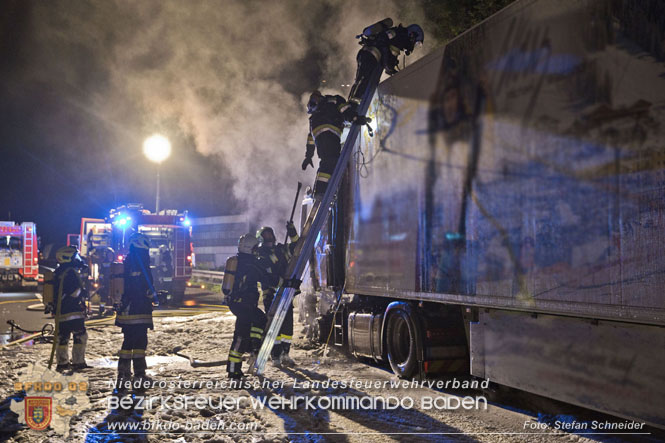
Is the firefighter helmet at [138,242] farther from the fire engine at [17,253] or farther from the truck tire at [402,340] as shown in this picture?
the fire engine at [17,253]

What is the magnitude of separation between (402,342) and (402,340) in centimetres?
3

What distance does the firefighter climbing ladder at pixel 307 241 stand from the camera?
712 cm

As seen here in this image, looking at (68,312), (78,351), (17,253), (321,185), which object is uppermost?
(321,185)

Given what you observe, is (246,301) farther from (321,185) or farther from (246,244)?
(321,185)

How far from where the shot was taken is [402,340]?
6.95 m

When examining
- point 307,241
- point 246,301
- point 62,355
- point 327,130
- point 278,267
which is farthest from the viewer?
point 278,267

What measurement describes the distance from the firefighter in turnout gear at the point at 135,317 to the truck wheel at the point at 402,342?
3063 millimetres

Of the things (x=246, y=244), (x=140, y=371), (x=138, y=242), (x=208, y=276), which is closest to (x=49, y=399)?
(x=140, y=371)

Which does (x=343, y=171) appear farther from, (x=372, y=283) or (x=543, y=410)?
(x=543, y=410)

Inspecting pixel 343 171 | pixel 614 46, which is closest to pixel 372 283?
pixel 343 171

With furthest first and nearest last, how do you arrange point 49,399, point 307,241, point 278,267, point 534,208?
point 278,267 → point 307,241 → point 49,399 → point 534,208

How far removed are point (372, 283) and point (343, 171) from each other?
1.64 m

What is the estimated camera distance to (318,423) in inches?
198

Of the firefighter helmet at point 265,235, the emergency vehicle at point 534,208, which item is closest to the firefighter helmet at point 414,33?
the emergency vehicle at point 534,208
